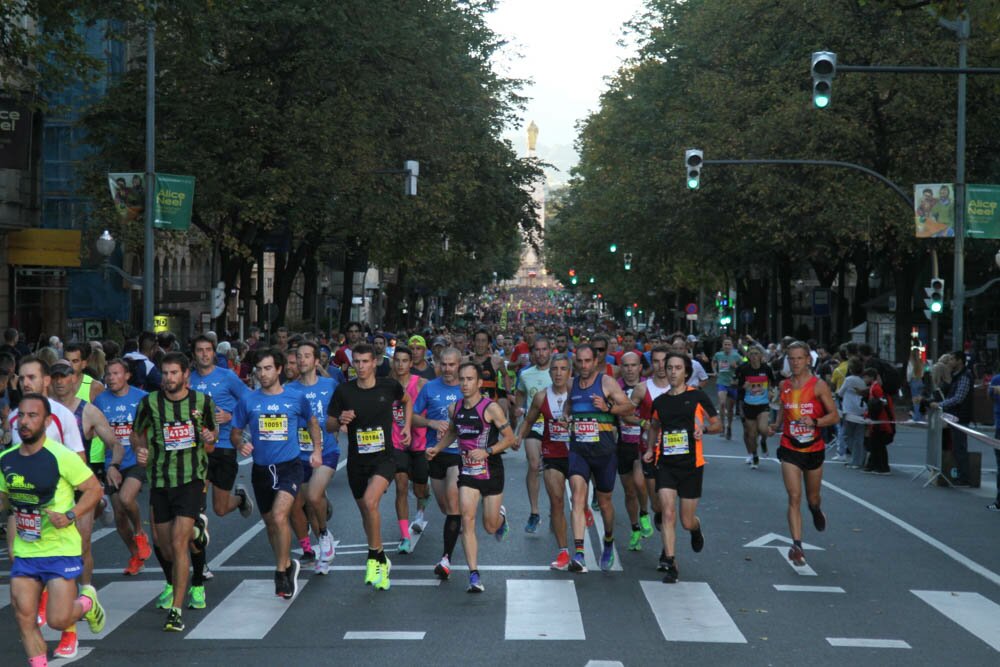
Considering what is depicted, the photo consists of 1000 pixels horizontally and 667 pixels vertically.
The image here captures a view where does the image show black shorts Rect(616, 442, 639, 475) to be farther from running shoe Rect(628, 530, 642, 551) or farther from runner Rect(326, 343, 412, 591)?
runner Rect(326, 343, 412, 591)

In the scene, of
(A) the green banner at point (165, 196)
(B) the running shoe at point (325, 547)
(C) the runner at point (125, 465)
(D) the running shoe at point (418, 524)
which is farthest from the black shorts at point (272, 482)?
(A) the green banner at point (165, 196)

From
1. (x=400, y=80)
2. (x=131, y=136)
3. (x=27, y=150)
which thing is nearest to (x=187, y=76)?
(x=131, y=136)

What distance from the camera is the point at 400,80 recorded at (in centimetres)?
3566

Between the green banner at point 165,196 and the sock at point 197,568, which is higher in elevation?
the green banner at point 165,196

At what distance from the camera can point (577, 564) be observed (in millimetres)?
12156

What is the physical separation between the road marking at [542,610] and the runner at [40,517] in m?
2.77

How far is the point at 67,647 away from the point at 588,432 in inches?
191

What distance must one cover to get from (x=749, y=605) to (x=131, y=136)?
25.6 m

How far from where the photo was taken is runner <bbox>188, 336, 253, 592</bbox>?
1085 cm

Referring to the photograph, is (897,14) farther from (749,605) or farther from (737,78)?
(737,78)

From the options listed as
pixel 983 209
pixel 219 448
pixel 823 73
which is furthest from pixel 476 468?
pixel 983 209

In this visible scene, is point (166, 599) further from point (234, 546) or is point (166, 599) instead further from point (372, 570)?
point (234, 546)

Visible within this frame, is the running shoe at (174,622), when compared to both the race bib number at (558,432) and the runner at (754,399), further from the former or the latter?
the runner at (754,399)

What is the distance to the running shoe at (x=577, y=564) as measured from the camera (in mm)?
12156
